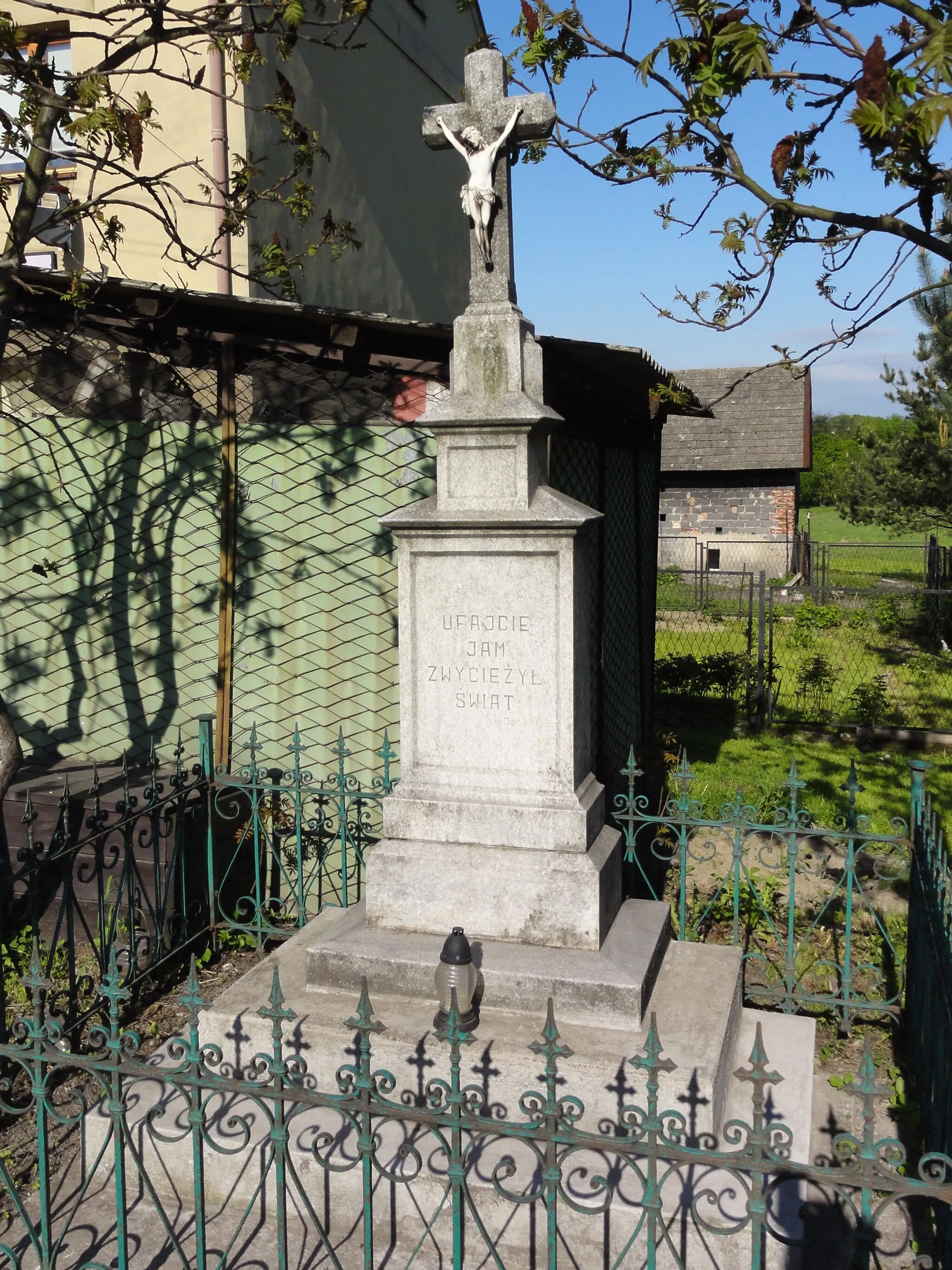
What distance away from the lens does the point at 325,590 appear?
654 centimetres

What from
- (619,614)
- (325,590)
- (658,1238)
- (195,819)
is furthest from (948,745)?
(658,1238)

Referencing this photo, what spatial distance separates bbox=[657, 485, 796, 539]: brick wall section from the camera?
88.9 ft

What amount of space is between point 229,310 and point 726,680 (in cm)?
826

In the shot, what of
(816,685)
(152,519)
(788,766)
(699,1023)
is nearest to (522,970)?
(699,1023)

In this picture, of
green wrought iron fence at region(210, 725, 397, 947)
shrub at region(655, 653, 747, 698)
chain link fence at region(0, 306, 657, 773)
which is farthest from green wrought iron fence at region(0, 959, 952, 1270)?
shrub at region(655, 653, 747, 698)

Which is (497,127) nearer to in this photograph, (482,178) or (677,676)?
(482,178)

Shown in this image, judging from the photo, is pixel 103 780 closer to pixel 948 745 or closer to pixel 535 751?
pixel 535 751

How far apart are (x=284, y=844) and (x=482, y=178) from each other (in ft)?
12.9

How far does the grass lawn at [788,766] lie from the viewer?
28.0 feet

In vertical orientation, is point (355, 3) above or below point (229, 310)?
above

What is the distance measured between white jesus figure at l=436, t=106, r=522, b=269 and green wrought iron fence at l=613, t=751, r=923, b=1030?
2.43 metres

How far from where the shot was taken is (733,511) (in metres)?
27.5

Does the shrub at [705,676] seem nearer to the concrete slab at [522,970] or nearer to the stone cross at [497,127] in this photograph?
the concrete slab at [522,970]

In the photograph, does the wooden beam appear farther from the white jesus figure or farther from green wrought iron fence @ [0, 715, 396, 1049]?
the white jesus figure
